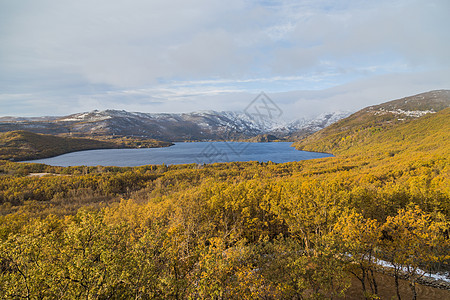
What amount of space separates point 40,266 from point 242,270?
437 inches

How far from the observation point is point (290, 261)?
14227 millimetres

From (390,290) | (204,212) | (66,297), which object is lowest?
(390,290)

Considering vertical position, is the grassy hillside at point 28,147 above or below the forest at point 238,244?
above

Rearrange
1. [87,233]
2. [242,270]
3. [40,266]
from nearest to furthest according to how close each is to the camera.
Result: [40,266], [87,233], [242,270]

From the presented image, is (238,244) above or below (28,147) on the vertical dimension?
below

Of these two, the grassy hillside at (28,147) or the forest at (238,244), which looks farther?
the grassy hillside at (28,147)

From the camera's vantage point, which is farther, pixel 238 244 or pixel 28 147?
pixel 28 147

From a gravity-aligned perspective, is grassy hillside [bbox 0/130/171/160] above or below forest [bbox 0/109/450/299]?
above

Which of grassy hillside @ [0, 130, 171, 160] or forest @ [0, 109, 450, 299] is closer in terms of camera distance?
forest @ [0, 109, 450, 299]

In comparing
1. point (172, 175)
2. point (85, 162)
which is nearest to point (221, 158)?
point (172, 175)

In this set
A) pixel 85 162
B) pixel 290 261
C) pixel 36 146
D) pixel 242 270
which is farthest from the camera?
pixel 36 146

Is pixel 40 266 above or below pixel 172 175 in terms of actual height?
above

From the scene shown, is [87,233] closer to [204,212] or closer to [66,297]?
[66,297]

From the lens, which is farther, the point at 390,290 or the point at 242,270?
the point at 390,290
